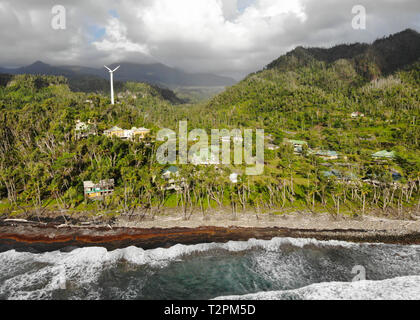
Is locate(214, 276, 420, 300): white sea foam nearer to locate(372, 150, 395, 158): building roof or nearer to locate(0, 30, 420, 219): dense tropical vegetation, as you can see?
locate(0, 30, 420, 219): dense tropical vegetation

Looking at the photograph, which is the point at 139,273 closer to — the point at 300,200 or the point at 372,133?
the point at 300,200

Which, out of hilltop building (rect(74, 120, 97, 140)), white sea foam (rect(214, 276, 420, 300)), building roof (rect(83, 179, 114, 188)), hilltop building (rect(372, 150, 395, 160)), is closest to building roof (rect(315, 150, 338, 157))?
hilltop building (rect(372, 150, 395, 160))

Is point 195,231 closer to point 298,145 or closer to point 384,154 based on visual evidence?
point 298,145

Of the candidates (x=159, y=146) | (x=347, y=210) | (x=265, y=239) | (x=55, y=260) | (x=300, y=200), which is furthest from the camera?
(x=159, y=146)

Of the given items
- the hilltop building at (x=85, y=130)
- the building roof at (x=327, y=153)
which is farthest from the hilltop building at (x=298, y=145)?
the hilltop building at (x=85, y=130)
